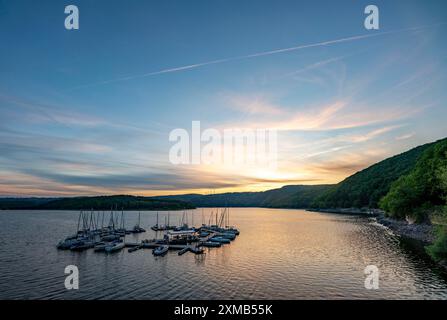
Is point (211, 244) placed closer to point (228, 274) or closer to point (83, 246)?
point (228, 274)

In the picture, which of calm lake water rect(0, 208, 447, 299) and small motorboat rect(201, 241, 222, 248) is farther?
small motorboat rect(201, 241, 222, 248)

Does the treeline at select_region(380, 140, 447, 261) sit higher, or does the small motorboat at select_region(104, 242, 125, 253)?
the treeline at select_region(380, 140, 447, 261)

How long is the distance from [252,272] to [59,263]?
36.6 metres

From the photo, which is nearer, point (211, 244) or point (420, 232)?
point (211, 244)

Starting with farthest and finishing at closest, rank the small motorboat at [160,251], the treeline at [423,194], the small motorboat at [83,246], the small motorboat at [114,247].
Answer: the treeline at [423,194] < the small motorboat at [83,246] < the small motorboat at [114,247] < the small motorboat at [160,251]

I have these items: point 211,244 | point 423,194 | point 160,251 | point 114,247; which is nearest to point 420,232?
point 423,194

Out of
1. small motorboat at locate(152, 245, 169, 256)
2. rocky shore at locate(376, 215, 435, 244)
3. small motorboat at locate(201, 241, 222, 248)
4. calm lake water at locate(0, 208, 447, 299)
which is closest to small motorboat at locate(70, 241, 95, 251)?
calm lake water at locate(0, 208, 447, 299)

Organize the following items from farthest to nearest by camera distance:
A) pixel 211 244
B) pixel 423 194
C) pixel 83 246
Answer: pixel 423 194 → pixel 211 244 → pixel 83 246

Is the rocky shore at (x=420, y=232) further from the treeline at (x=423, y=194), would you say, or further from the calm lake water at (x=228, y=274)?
the calm lake water at (x=228, y=274)

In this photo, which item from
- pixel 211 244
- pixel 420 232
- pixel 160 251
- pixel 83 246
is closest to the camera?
pixel 160 251

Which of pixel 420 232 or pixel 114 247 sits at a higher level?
pixel 420 232

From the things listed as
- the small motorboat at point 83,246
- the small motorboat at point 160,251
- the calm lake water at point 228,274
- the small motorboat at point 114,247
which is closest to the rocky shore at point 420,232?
the calm lake water at point 228,274

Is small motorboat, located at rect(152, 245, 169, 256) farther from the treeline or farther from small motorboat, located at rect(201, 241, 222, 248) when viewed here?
the treeline
